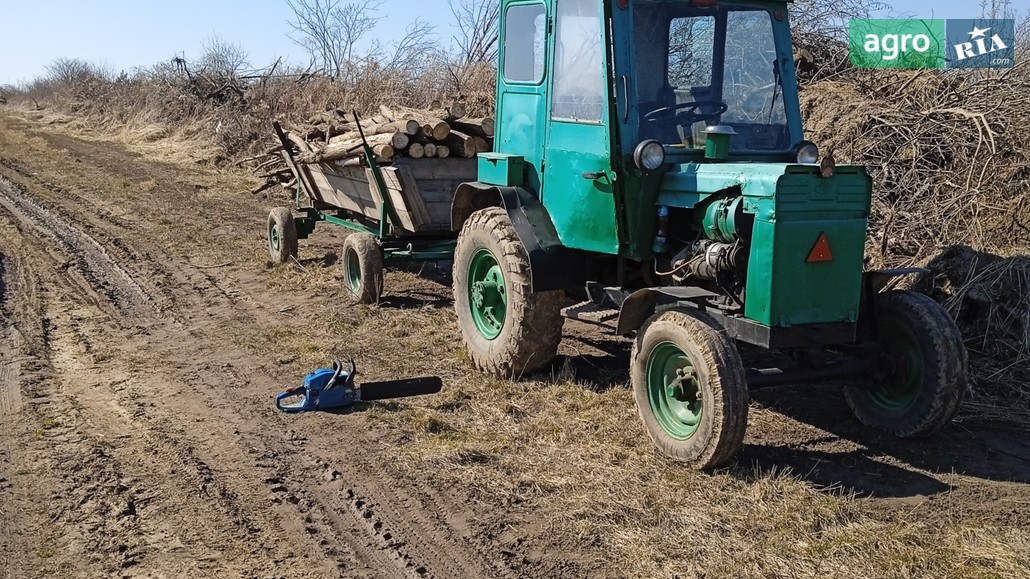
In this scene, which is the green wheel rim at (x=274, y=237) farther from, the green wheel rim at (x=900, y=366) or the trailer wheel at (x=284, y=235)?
the green wheel rim at (x=900, y=366)

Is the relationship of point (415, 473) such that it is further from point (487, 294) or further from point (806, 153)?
point (806, 153)

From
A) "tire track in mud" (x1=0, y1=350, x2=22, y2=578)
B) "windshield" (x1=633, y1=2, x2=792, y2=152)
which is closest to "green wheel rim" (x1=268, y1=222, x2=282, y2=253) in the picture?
"tire track in mud" (x1=0, y1=350, x2=22, y2=578)

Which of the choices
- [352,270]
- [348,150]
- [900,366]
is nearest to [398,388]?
[900,366]

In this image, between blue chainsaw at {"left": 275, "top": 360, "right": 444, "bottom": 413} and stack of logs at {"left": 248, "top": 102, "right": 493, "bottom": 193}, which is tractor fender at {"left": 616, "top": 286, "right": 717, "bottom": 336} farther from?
stack of logs at {"left": 248, "top": 102, "right": 493, "bottom": 193}

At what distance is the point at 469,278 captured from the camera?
665cm

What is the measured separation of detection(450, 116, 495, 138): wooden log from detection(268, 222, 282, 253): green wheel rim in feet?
8.60

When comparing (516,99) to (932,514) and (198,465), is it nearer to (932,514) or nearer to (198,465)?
(198,465)

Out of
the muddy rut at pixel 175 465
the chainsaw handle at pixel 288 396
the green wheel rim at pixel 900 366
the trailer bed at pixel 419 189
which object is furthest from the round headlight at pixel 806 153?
the trailer bed at pixel 419 189

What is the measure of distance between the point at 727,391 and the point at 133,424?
3398 mm

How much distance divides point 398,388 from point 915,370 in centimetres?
297

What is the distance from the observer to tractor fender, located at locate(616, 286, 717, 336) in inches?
191

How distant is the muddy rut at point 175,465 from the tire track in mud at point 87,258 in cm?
5

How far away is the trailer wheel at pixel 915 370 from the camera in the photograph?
16.1ft

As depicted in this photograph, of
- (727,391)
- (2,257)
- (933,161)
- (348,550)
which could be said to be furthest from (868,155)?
(2,257)
